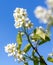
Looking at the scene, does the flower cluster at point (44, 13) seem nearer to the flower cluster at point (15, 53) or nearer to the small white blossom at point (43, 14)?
the small white blossom at point (43, 14)

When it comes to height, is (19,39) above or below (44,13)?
above

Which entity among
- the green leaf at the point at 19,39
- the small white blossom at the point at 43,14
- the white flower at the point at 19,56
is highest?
the green leaf at the point at 19,39

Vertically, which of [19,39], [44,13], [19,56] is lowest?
[44,13]

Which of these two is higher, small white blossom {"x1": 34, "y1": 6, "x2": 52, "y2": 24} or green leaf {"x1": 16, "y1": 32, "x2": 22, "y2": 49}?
green leaf {"x1": 16, "y1": 32, "x2": 22, "y2": 49}

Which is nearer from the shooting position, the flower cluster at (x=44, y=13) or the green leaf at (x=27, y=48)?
the flower cluster at (x=44, y=13)

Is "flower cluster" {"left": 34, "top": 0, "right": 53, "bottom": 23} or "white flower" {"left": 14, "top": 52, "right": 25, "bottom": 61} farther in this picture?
"white flower" {"left": 14, "top": 52, "right": 25, "bottom": 61}

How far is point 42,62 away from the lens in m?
2.20

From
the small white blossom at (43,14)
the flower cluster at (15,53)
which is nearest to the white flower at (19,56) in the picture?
the flower cluster at (15,53)

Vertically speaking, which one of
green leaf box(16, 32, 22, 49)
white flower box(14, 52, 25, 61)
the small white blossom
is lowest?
the small white blossom

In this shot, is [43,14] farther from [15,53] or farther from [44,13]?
[15,53]

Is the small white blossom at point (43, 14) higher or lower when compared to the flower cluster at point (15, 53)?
lower

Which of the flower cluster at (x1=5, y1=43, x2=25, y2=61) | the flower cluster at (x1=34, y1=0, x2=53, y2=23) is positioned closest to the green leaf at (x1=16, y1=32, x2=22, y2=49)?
→ the flower cluster at (x1=5, y1=43, x2=25, y2=61)

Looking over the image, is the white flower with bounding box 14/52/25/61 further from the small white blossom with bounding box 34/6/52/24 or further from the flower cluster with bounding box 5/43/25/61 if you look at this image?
the small white blossom with bounding box 34/6/52/24

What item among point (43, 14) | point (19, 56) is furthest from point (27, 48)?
point (43, 14)
